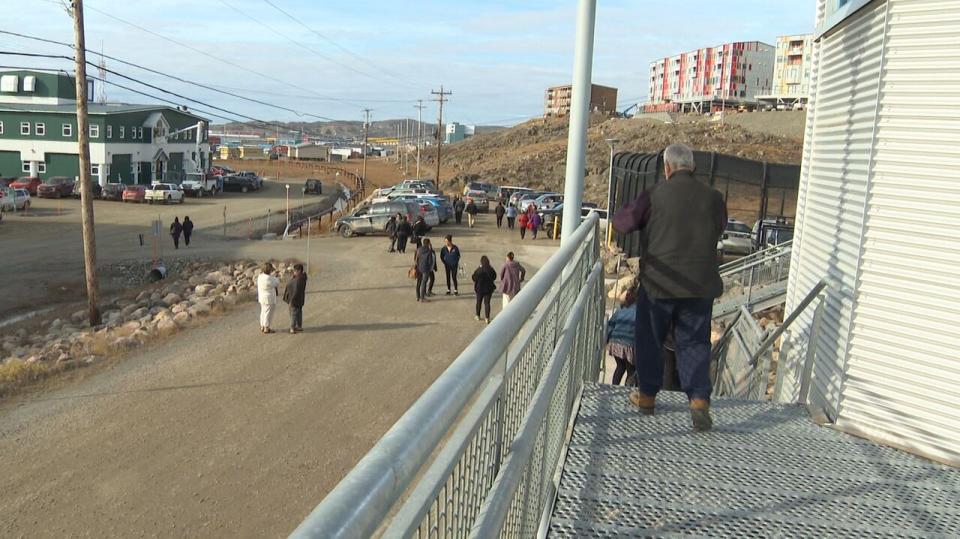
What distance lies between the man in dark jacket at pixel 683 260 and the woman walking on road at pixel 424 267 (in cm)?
1584

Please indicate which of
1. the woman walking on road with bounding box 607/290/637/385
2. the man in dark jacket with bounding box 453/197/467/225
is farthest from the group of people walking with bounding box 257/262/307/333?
the man in dark jacket with bounding box 453/197/467/225

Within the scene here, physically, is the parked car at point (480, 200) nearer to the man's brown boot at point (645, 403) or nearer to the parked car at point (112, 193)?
the parked car at point (112, 193)

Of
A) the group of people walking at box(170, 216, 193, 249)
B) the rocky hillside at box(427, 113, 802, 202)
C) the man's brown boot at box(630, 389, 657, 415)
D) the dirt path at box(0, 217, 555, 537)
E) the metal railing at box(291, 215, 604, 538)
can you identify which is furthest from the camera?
the rocky hillside at box(427, 113, 802, 202)

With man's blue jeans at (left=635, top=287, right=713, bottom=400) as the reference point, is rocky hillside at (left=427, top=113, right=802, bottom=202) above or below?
above

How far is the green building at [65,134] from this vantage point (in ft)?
197

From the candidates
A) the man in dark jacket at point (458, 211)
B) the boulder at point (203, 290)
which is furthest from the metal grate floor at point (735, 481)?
the man in dark jacket at point (458, 211)

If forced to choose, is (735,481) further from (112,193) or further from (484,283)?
(112,193)

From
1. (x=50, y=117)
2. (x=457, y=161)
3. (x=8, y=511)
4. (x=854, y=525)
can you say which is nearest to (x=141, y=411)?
(x=8, y=511)

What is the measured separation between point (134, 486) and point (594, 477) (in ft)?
25.7

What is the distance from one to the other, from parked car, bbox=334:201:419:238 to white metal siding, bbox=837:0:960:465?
29720 mm

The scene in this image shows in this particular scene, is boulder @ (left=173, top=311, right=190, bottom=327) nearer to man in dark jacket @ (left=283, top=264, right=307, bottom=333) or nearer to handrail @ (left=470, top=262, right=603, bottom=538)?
man in dark jacket @ (left=283, top=264, right=307, bottom=333)

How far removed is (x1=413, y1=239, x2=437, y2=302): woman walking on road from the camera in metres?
20.8

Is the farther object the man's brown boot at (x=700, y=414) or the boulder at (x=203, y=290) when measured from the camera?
the boulder at (x=203, y=290)

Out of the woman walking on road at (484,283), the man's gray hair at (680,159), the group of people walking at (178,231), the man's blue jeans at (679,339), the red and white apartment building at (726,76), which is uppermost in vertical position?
the red and white apartment building at (726,76)
